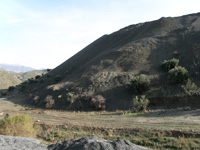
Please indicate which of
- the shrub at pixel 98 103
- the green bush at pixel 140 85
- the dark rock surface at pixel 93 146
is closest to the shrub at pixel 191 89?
the green bush at pixel 140 85

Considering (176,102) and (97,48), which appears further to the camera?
(97,48)

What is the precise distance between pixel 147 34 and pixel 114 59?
47.2 ft

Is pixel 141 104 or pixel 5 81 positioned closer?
pixel 141 104

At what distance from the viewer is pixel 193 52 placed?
3191 centimetres

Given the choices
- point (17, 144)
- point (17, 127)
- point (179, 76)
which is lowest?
point (17, 127)

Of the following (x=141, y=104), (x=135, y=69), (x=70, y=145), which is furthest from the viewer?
(x=135, y=69)

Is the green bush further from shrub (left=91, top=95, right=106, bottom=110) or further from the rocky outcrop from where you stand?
the rocky outcrop

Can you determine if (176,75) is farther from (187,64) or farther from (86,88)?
(86,88)

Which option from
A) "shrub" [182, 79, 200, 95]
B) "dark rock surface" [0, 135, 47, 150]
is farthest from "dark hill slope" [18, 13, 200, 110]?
"dark rock surface" [0, 135, 47, 150]

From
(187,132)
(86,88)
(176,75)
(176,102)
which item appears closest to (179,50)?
(176,75)

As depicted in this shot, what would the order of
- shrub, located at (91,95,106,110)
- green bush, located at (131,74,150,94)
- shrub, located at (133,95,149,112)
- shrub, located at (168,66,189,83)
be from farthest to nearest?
green bush, located at (131,74,150,94) → shrub, located at (168,66,189,83) → shrub, located at (91,95,106,110) → shrub, located at (133,95,149,112)

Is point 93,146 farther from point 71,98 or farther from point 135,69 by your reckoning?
point 135,69

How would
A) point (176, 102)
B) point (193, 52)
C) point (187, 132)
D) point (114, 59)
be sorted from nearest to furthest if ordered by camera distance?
point (187, 132) → point (176, 102) → point (193, 52) → point (114, 59)

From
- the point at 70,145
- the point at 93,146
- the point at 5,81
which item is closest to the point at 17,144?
the point at 70,145
